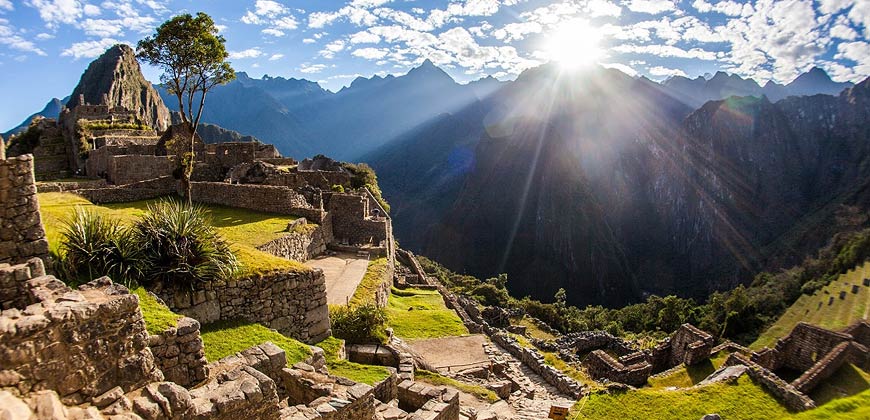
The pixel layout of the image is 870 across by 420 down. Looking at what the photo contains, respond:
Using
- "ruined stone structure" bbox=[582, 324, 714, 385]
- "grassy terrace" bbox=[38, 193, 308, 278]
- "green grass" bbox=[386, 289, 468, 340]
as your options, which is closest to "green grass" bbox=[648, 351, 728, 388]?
"ruined stone structure" bbox=[582, 324, 714, 385]

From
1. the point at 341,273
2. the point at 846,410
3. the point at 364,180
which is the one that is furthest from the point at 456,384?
the point at 364,180

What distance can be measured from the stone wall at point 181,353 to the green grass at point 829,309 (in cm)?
4729

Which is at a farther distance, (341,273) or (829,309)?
(829,309)

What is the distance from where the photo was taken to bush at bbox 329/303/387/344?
37.9 feet

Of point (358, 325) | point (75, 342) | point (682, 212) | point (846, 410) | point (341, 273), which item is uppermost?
point (75, 342)

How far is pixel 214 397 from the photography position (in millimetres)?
5598

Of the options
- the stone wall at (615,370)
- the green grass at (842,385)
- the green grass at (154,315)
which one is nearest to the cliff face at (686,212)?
the stone wall at (615,370)

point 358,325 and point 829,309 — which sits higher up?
point 358,325

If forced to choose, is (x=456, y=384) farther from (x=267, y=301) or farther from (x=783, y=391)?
(x=783, y=391)

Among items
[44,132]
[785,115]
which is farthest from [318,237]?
[785,115]

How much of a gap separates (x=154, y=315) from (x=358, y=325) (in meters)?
5.70

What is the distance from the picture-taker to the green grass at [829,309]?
151 ft

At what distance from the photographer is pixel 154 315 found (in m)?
6.64

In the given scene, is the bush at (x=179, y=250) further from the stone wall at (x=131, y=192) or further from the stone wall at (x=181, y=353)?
the stone wall at (x=131, y=192)
